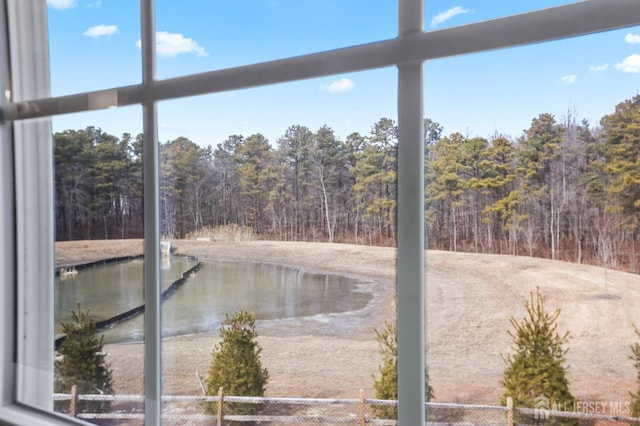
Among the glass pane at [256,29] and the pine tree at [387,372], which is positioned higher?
the glass pane at [256,29]

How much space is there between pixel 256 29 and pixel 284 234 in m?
0.79

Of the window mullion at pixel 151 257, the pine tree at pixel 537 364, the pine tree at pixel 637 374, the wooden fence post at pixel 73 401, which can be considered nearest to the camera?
the pine tree at pixel 637 374

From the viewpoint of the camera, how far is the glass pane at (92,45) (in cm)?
204

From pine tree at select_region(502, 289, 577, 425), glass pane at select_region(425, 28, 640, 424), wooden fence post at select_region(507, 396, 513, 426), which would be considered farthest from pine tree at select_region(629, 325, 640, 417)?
wooden fence post at select_region(507, 396, 513, 426)

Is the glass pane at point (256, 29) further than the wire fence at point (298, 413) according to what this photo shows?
Yes

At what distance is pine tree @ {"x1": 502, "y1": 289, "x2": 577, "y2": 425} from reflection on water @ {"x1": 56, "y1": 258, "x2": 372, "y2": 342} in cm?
49

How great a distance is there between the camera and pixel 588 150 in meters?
1.23

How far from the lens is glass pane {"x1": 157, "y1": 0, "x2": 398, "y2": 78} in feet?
5.14

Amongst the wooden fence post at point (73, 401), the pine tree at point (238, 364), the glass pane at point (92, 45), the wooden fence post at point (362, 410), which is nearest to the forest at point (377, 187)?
the glass pane at point (92, 45)

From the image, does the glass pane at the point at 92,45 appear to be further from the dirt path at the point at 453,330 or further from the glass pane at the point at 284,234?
the dirt path at the point at 453,330

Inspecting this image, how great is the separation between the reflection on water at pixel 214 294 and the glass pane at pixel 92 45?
85cm

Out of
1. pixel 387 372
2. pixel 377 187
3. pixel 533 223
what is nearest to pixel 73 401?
pixel 387 372

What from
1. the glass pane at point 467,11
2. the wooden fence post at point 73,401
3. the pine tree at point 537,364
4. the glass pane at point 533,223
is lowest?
the wooden fence post at point 73,401

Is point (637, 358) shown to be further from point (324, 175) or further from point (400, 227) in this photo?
point (324, 175)
